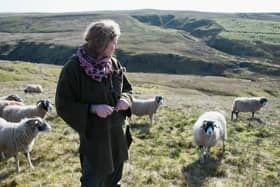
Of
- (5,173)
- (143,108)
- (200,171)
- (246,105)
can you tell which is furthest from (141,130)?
(246,105)

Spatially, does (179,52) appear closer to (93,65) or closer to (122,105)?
(122,105)

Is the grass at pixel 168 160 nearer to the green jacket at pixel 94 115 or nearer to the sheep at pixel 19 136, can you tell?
the sheep at pixel 19 136

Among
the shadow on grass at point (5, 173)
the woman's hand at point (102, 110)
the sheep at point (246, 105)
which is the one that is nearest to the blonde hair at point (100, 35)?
the woman's hand at point (102, 110)

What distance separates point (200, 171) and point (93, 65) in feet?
22.9

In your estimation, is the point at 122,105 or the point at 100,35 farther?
the point at 122,105

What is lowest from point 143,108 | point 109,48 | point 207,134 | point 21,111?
point 143,108

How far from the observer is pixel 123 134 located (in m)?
6.11

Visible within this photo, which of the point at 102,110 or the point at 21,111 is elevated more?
the point at 102,110

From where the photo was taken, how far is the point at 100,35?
5250 millimetres

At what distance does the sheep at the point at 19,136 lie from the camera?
1057cm

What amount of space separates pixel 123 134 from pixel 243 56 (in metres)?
151

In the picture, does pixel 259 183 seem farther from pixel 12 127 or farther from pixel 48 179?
pixel 12 127

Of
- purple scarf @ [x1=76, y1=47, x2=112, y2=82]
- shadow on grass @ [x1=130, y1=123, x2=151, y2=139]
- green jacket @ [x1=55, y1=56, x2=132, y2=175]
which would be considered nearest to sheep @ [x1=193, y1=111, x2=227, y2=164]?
shadow on grass @ [x1=130, y1=123, x2=151, y2=139]

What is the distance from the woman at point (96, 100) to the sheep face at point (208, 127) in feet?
21.4
